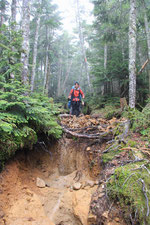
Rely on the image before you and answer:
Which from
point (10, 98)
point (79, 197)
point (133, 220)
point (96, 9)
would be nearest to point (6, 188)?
point (79, 197)

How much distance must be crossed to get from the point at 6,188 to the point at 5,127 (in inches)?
57.2

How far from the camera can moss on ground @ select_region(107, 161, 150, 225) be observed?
219cm

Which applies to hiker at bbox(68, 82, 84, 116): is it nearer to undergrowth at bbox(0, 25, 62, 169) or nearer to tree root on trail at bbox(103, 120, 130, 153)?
undergrowth at bbox(0, 25, 62, 169)

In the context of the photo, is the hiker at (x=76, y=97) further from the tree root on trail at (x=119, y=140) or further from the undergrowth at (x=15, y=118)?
the tree root on trail at (x=119, y=140)

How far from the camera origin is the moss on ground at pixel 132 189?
86.4 inches

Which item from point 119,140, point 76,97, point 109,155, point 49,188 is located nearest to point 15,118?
point 49,188

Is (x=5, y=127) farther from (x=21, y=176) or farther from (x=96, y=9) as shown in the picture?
(x=96, y=9)

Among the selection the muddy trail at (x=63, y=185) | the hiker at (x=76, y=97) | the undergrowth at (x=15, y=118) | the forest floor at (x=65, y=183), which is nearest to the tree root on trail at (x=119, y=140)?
the forest floor at (x=65, y=183)

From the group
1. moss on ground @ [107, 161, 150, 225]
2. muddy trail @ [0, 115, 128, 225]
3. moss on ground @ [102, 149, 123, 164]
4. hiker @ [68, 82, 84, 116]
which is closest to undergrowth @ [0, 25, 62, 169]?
muddy trail @ [0, 115, 128, 225]

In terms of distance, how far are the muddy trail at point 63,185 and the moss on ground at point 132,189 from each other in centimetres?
→ 18

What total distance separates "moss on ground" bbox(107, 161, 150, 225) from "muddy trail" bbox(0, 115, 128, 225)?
0.58 ft

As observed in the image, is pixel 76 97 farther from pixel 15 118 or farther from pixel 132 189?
pixel 132 189

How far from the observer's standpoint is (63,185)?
166 inches

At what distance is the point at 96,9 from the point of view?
998cm
